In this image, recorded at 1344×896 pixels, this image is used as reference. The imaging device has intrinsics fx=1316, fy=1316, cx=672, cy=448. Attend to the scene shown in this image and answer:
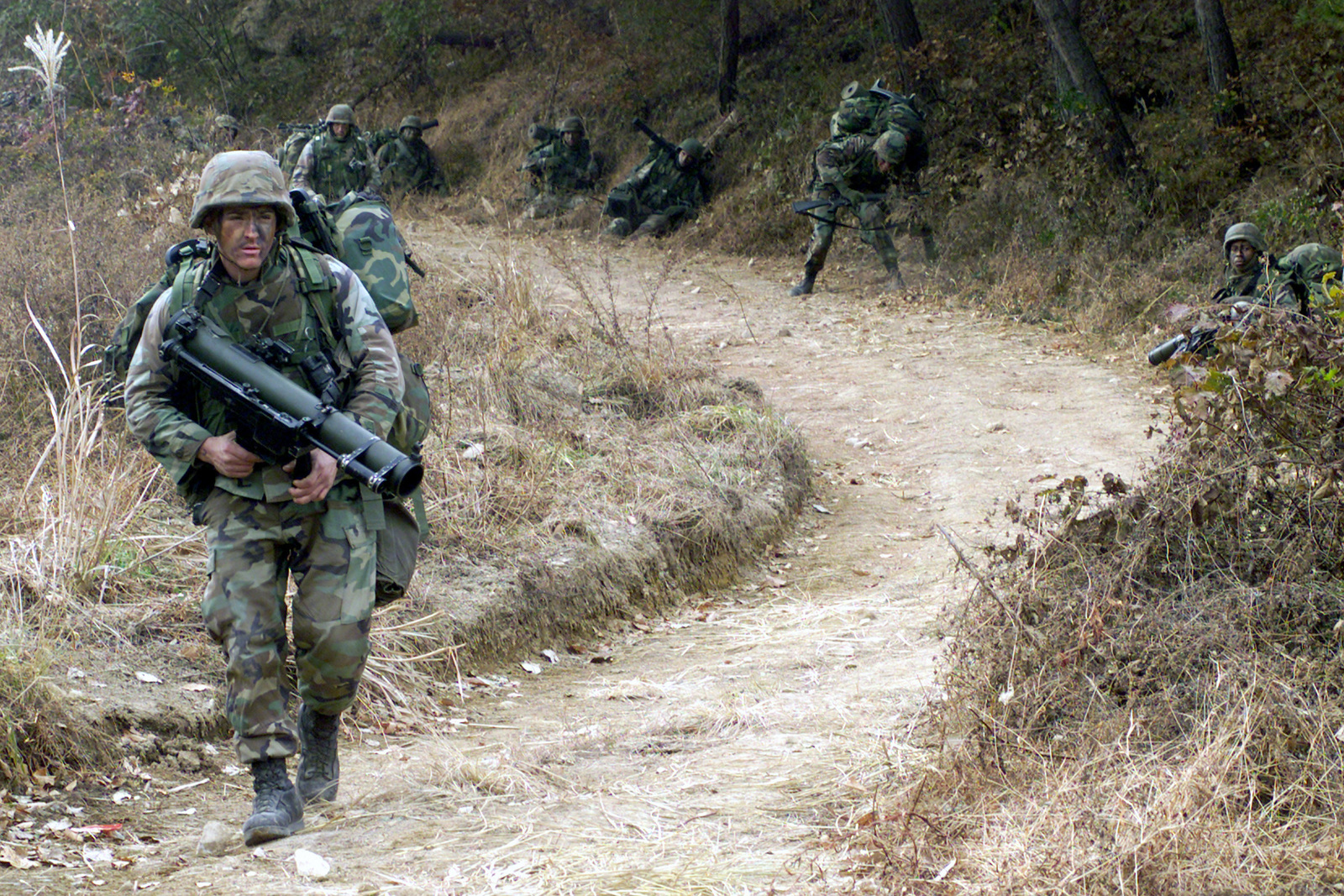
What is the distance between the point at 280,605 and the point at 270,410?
1.77 feet

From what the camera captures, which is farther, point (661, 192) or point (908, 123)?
point (661, 192)

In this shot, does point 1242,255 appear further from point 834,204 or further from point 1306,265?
point 834,204

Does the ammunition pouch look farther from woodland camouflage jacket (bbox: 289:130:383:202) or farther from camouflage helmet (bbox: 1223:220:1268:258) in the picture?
camouflage helmet (bbox: 1223:220:1268:258)

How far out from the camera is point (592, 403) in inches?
295

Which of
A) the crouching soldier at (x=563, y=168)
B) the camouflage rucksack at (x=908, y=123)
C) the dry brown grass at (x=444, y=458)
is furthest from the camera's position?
the crouching soldier at (x=563, y=168)

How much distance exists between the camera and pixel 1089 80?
38.9 ft

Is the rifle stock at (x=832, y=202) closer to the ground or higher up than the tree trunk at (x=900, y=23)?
closer to the ground

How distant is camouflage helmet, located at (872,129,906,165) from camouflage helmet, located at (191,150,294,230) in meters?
9.41

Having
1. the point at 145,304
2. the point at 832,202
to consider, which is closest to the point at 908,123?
the point at 832,202

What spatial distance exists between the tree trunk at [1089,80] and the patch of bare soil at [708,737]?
3.87 meters

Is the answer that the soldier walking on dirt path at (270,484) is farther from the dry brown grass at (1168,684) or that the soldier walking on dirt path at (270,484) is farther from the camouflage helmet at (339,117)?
the camouflage helmet at (339,117)

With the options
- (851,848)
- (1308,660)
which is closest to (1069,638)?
(1308,660)

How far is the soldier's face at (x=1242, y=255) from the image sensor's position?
788cm

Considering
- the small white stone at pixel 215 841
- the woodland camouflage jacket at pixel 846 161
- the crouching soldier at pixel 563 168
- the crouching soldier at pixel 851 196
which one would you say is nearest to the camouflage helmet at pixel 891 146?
the crouching soldier at pixel 851 196
